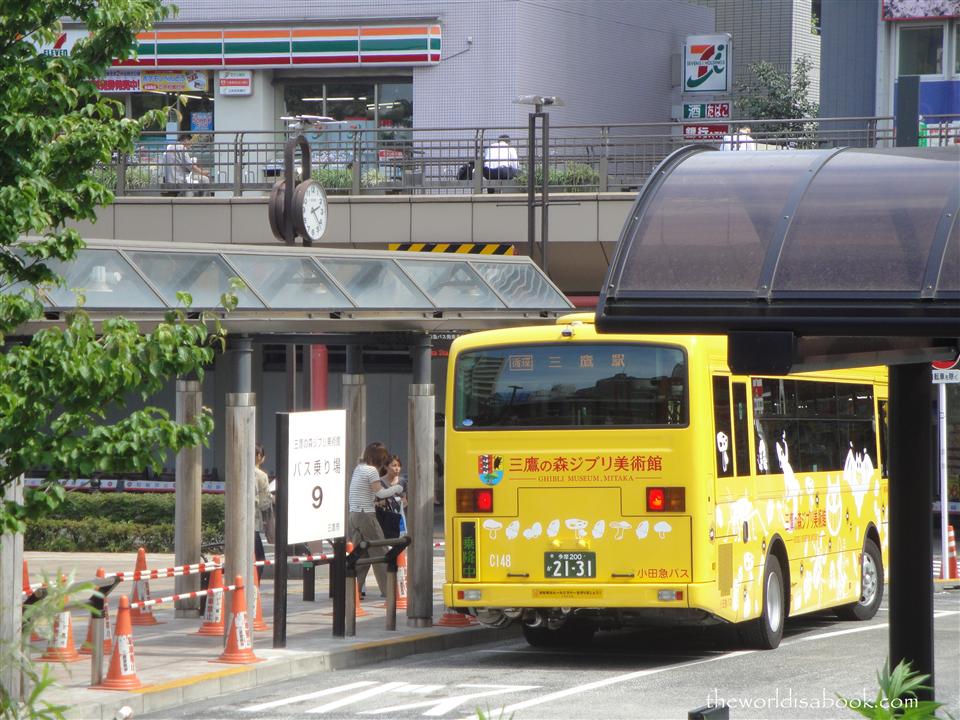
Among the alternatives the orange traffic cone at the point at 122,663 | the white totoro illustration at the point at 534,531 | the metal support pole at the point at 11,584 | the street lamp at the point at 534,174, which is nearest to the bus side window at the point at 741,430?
the white totoro illustration at the point at 534,531

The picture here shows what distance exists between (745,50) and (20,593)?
40075 mm

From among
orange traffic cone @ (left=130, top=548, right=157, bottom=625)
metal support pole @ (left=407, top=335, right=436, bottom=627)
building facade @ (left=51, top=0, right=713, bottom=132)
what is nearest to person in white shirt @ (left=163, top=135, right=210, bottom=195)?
building facade @ (left=51, top=0, right=713, bottom=132)

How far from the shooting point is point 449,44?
119ft

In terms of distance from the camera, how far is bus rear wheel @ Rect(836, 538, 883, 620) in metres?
18.8

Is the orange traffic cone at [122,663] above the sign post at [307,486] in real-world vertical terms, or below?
below

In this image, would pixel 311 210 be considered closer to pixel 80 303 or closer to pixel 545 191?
pixel 545 191

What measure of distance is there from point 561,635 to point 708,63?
24.9 meters

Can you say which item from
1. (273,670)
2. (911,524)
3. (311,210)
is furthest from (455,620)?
(911,524)

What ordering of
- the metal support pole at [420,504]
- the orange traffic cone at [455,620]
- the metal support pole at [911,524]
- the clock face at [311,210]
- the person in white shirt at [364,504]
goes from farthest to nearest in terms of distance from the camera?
the clock face at [311,210], the person in white shirt at [364,504], the orange traffic cone at [455,620], the metal support pole at [420,504], the metal support pole at [911,524]

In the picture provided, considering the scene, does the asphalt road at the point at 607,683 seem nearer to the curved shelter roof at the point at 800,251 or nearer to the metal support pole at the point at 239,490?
the metal support pole at the point at 239,490

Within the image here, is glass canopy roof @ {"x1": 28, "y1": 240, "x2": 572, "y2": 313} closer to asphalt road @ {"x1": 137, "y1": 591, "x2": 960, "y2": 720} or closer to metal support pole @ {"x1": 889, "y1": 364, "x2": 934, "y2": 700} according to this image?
asphalt road @ {"x1": 137, "y1": 591, "x2": 960, "y2": 720}

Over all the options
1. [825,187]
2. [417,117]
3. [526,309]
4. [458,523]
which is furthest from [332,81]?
[825,187]

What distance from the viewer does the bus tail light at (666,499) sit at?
14602 mm

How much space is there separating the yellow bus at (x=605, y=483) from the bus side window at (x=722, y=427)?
2cm
